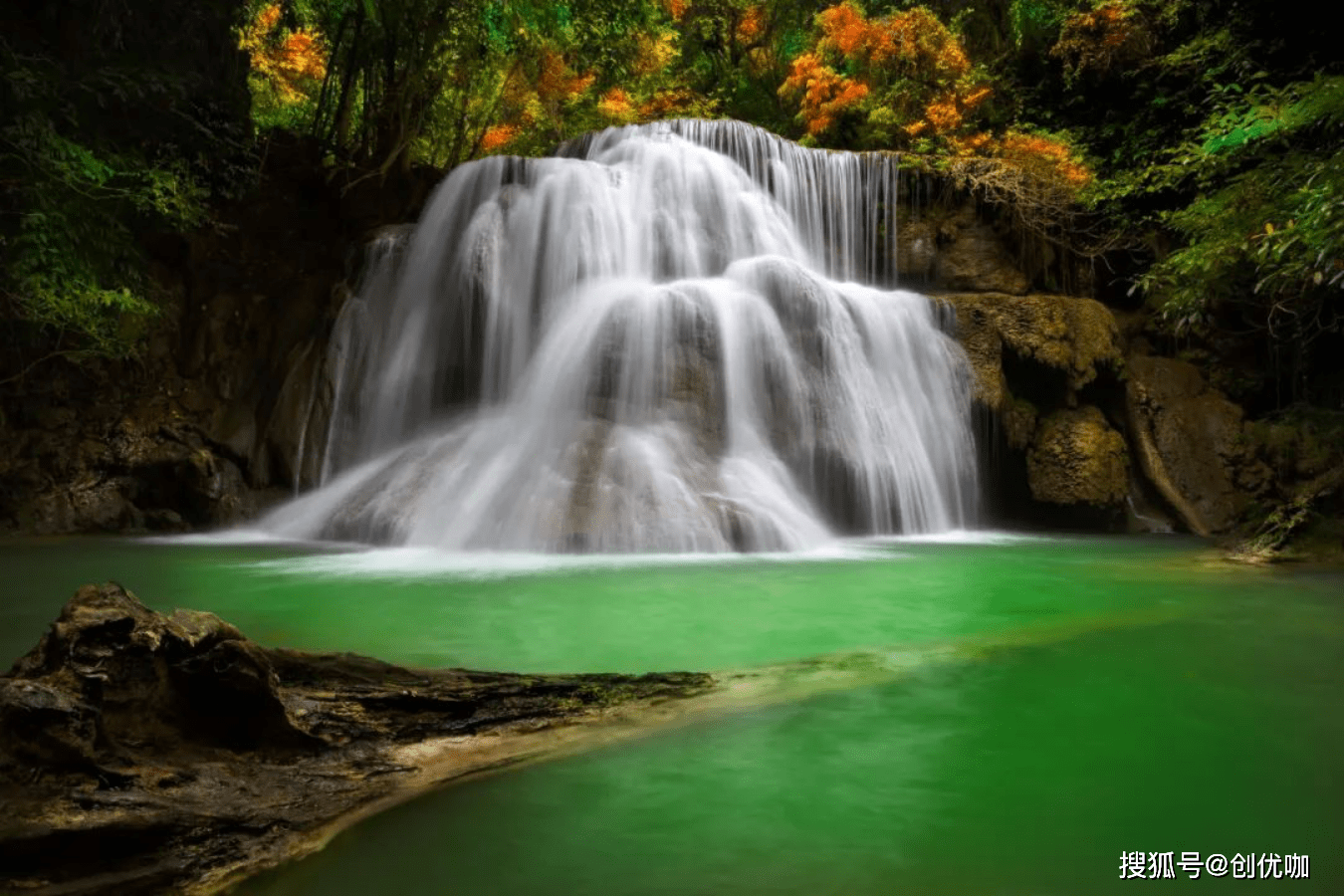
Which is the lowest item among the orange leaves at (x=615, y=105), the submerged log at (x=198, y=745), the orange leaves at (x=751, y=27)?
the submerged log at (x=198, y=745)

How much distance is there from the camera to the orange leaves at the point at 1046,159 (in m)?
13.8

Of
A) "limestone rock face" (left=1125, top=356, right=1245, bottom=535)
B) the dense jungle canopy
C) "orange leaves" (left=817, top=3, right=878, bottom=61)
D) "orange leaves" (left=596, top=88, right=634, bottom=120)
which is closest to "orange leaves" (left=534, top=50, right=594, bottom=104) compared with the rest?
the dense jungle canopy

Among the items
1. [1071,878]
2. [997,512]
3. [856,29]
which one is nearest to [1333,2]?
[997,512]

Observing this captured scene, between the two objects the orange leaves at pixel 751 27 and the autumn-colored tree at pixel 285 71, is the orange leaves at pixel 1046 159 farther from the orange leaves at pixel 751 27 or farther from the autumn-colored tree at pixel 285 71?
the autumn-colored tree at pixel 285 71

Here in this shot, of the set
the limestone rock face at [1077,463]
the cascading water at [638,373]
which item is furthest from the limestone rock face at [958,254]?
the limestone rock face at [1077,463]

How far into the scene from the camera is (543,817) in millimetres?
2225

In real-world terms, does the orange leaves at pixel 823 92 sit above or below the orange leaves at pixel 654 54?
below

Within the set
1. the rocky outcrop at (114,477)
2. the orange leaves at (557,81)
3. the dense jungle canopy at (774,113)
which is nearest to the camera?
the dense jungle canopy at (774,113)

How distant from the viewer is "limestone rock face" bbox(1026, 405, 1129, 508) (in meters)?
11.3

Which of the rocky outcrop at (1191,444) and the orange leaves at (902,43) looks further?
the orange leaves at (902,43)

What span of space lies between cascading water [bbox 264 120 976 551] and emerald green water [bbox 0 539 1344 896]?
2007 mm

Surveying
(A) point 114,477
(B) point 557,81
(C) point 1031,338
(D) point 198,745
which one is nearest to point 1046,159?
(C) point 1031,338

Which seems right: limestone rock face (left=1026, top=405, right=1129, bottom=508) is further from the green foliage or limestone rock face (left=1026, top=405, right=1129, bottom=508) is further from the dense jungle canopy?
the green foliage

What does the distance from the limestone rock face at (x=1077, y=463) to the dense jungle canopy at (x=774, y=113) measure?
1.68m
